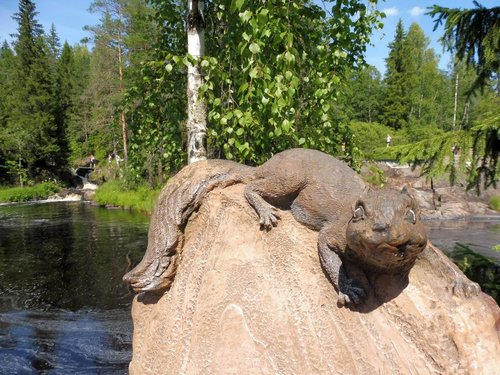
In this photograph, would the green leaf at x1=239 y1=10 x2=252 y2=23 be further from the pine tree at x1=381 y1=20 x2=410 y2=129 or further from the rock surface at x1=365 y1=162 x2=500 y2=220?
the pine tree at x1=381 y1=20 x2=410 y2=129

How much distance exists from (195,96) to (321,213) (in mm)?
2679

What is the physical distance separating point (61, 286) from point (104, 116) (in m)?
20.5

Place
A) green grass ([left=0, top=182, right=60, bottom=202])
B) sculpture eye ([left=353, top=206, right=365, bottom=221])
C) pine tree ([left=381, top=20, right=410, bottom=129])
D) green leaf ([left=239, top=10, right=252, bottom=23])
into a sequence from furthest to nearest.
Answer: pine tree ([left=381, top=20, right=410, bottom=129]) → green grass ([left=0, top=182, right=60, bottom=202]) → green leaf ([left=239, top=10, right=252, bottom=23]) → sculpture eye ([left=353, top=206, right=365, bottom=221])

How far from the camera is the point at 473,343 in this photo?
2631 millimetres

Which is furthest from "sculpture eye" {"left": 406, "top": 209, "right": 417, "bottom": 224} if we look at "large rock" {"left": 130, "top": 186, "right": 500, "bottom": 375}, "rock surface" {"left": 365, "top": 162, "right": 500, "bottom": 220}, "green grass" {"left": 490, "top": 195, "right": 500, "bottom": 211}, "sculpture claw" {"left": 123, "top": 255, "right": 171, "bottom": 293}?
"green grass" {"left": 490, "top": 195, "right": 500, "bottom": 211}

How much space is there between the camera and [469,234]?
16125mm

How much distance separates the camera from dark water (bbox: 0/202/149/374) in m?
6.79

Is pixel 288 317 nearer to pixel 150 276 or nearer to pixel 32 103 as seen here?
pixel 150 276

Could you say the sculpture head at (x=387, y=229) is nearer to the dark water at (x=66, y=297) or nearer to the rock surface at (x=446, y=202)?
the dark water at (x=66, y=297)

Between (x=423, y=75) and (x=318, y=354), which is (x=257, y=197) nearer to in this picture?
(x=318, y=354)

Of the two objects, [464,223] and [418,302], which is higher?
[418,302]

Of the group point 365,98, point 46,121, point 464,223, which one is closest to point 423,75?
point 365,98

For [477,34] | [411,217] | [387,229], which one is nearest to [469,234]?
[477,34]

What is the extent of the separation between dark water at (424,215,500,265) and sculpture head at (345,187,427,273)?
11.1 meters
